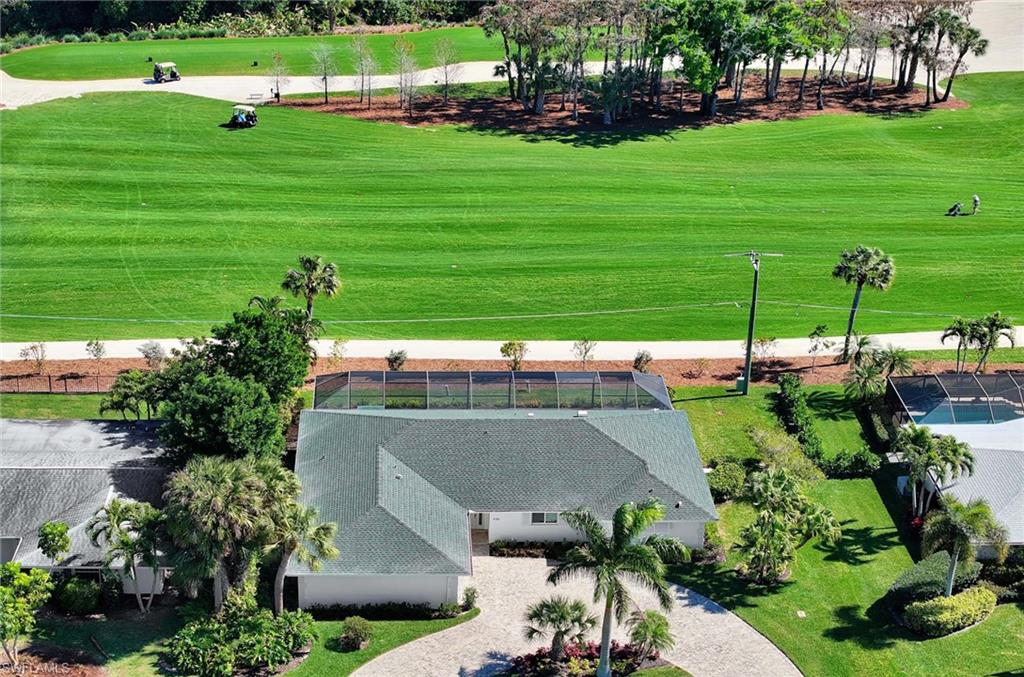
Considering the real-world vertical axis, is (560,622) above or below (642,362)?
below

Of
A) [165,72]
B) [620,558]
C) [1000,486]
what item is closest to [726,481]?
[1000,486]

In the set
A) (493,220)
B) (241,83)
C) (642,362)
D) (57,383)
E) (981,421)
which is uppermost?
(241,83)

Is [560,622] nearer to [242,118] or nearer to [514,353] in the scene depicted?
[514,353]

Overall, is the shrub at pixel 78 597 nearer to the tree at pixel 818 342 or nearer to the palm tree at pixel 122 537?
the palm tree at pixel 122 537

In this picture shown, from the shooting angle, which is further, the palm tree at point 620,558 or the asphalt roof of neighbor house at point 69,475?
the asphalt roof of neighbor house at point 69,475

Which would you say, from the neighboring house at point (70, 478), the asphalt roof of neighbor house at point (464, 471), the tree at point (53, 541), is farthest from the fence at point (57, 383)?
the tree at point (53, 541)
